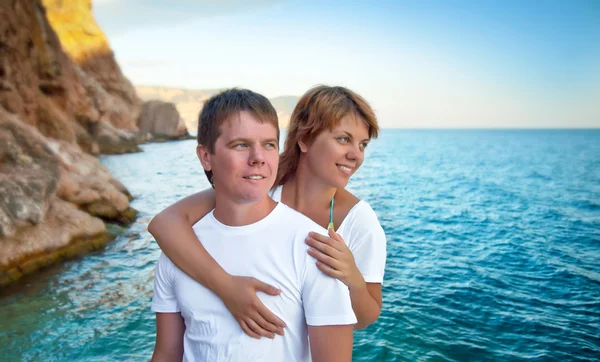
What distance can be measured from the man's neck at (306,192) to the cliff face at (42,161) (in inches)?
315

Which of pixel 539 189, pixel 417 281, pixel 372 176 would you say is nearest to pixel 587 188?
pixel 539 189

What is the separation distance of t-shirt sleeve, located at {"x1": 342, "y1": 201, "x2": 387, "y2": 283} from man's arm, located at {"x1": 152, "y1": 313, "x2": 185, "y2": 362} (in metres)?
1.09

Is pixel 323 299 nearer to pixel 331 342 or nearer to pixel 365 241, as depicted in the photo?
pixel 331 342

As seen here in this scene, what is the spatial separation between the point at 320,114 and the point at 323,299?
1.47 metres

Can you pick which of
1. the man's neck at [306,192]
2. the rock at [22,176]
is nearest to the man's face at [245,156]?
the man's neck at [306,192]

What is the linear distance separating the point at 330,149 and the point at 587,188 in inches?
1450

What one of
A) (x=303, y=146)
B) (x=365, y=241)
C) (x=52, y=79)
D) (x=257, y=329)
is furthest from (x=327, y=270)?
(x=52, y=79)

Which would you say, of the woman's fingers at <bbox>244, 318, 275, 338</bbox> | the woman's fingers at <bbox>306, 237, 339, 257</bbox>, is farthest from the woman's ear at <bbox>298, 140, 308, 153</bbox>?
the woman's fingers at <bbox>244, 318, 275, 338</bbox>

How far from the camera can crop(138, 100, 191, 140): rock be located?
62.8 metres

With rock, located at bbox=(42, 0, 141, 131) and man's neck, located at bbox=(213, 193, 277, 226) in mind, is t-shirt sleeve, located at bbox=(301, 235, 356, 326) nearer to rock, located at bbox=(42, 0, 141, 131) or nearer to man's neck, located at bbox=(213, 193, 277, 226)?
man's neck, located at bbox=(213, 193, 277, 226)

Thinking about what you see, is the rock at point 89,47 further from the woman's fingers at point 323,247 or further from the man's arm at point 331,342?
the man's arm at point 331,342

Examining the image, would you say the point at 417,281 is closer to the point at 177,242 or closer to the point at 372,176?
the point at 177,242

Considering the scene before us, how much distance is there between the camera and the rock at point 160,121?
62.8 metres

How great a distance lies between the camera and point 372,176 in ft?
128
